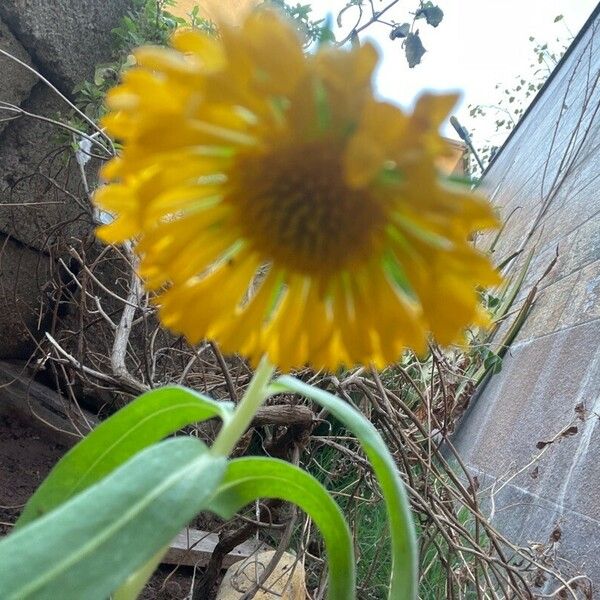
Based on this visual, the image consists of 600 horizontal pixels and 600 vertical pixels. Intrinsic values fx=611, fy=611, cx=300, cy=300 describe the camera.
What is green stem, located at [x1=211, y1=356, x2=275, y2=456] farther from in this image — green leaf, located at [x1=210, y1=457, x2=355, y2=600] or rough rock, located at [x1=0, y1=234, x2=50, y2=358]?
rough rock, located at [x1=0, y1=234, x2=50, y2=358]

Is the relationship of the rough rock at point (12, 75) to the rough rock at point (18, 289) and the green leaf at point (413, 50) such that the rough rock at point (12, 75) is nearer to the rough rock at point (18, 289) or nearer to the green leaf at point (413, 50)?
the rough rock at point (18, 289)

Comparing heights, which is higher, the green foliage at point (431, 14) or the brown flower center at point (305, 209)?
the green foliage at point (431, 14)

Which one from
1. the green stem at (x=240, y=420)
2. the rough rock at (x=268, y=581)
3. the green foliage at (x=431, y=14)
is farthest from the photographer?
the green foliage at (x=431, y=14)


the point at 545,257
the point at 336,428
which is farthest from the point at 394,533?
the point at 545,257

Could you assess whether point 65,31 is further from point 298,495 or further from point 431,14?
point 298,495

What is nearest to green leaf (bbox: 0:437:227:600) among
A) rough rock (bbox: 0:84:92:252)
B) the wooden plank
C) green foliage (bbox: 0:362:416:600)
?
green foliage (bbox: 0:362:416:600)

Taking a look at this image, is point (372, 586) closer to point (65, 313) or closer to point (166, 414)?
point (166, 414)

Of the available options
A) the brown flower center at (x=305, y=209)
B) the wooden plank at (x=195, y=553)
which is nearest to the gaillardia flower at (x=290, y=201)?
the brown flower center at (x=305, y=209)
